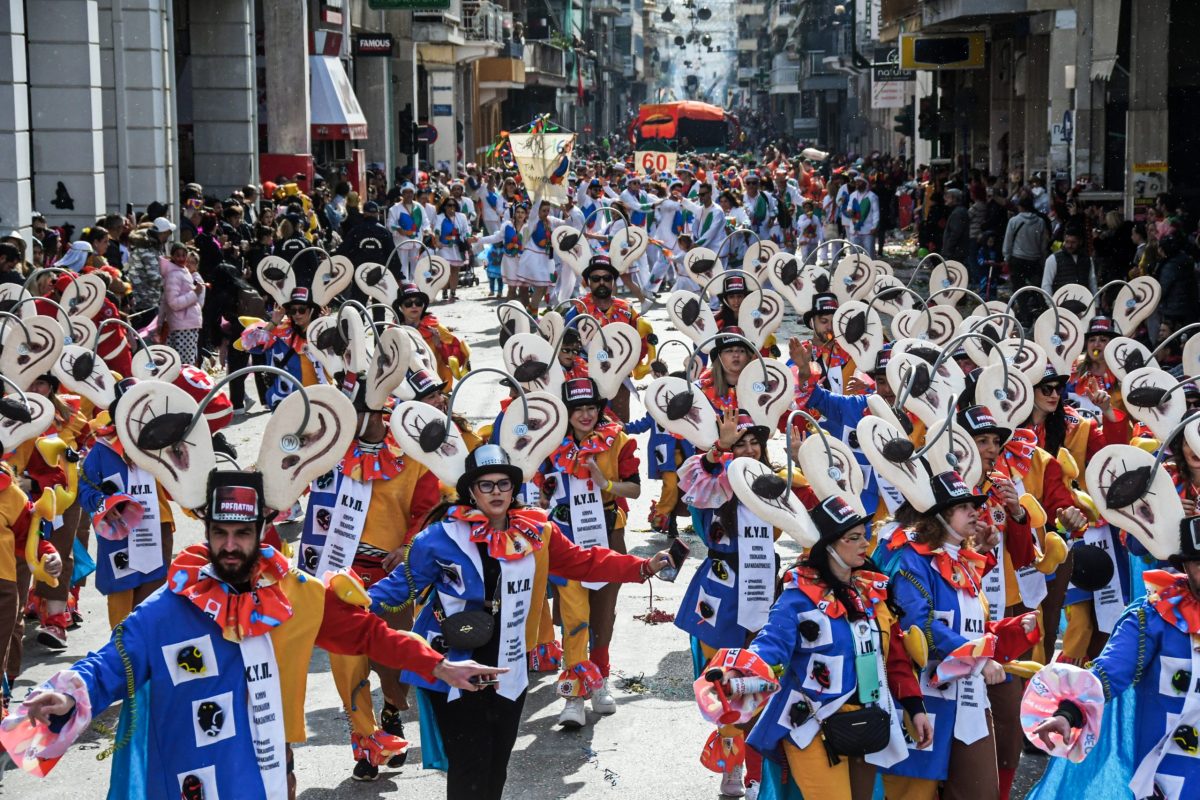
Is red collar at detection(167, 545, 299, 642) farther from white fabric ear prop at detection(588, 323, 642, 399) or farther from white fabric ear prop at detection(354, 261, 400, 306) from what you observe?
white fabric ear prop at detection(354, 261, 400, 306)

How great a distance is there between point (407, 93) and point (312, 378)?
122 ft

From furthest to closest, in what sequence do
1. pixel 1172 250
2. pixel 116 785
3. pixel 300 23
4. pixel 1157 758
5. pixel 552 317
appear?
pixel 300 23 → pixel 1172 250 → pixel 552 317 → pixel 1157 758 → pixel 116 785

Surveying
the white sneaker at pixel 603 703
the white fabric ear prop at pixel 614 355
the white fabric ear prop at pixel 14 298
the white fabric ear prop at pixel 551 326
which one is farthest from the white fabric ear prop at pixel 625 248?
the white sneaker at pixel 603 703

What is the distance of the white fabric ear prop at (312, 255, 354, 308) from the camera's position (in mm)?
12773

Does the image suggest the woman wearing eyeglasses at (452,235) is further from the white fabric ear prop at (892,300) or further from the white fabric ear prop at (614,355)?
the white fabric ear prop at (614,355)

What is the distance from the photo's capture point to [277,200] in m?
24.9

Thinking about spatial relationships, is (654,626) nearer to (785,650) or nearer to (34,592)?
(34,592)

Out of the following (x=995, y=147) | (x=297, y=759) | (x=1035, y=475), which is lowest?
(x=297, y=759)

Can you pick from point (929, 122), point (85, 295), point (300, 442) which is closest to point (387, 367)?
point (300, 442)

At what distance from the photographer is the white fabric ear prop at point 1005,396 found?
8.02 meters

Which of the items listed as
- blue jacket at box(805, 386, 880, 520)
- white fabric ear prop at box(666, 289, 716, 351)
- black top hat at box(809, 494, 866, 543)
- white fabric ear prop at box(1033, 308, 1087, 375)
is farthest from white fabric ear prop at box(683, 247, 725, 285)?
black top hat at box(809, 494, 866, 543)

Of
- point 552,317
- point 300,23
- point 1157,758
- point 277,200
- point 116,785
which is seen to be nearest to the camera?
point 116,785

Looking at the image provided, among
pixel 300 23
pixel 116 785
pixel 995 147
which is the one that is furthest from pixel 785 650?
pixel 995 147

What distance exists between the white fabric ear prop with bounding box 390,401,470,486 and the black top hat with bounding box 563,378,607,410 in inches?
60.1
